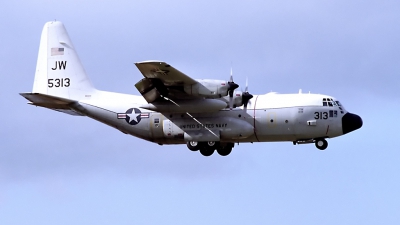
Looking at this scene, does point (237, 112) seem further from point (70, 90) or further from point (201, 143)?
point (70, 90)

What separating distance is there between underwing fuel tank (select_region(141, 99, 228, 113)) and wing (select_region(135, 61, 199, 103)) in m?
0.21

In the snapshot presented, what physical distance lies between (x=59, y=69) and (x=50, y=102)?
275cm

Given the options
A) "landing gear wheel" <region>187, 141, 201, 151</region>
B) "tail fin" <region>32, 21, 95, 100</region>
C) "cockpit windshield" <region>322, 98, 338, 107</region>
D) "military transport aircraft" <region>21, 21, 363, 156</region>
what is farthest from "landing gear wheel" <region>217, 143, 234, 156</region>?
"tail fin" <region>32, 21, 95, 100</region>

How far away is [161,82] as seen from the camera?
115 ft

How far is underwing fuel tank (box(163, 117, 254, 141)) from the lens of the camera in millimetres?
36406

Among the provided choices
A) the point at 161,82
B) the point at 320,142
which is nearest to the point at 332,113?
the point at 320,142

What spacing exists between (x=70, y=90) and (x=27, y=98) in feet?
9.64

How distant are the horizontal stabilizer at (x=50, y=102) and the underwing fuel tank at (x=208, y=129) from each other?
471 cm

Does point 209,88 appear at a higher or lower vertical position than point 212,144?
higher

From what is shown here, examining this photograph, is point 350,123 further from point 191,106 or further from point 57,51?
point 57,51

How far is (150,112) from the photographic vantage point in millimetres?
37469

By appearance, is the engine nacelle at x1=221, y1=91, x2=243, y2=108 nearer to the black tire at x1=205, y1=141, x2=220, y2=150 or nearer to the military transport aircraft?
the military transport aircraft

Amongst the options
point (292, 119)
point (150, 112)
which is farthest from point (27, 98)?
point (292, 119)

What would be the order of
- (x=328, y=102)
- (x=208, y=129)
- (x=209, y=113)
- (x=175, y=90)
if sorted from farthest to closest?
(x=209, y=113)
(x=208, y=129)
(x=328, y=102)
(x=175, y=90)
